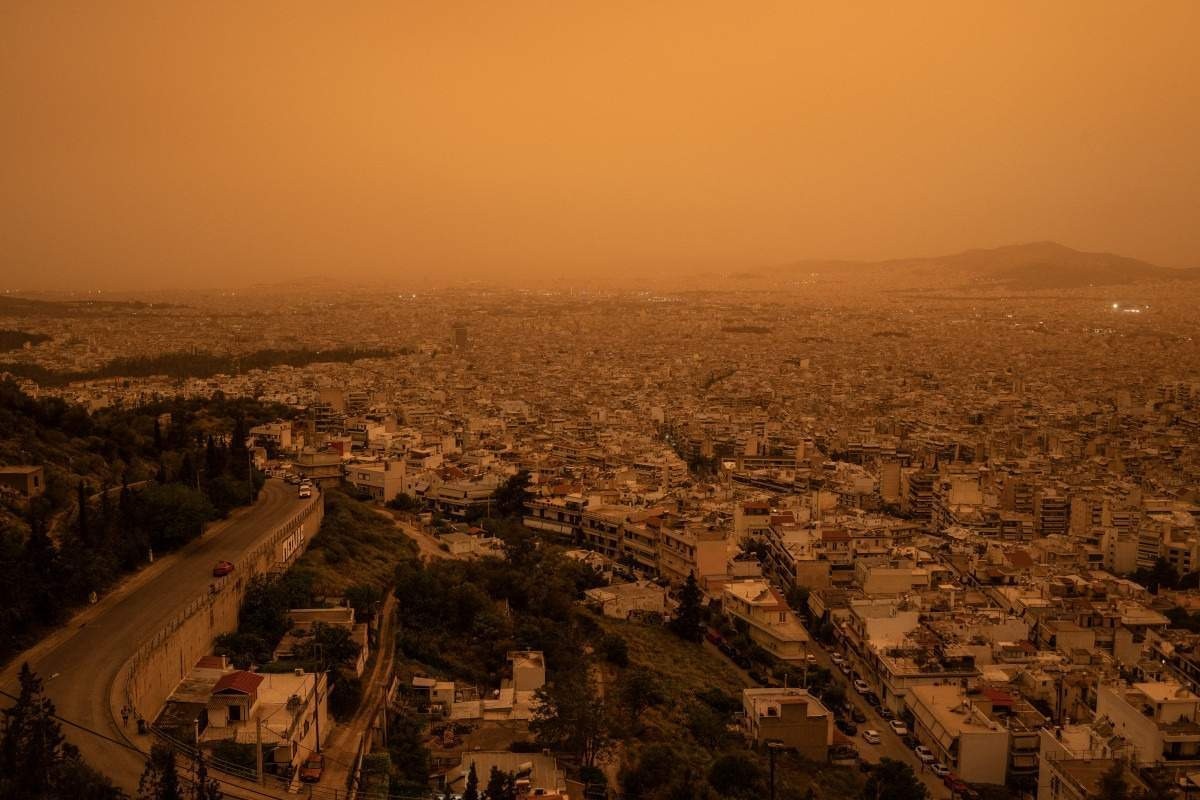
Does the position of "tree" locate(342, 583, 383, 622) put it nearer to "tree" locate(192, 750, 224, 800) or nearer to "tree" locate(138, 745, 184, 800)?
"tree" locate(138, 745, 184, 800)

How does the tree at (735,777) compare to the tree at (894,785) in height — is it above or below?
above

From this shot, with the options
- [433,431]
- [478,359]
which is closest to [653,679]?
[433,431]

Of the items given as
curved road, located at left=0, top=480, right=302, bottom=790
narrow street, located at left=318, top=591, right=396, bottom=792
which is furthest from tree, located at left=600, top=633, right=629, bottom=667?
curved road, located at left=0, top=480, right=302, bottom=790

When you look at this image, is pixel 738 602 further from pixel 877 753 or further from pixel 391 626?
pixel 391 626

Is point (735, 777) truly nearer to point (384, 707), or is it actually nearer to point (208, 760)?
point (384, 707)

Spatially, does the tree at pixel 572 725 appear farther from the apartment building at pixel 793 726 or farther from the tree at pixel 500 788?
the apartment building at pixel 793 726

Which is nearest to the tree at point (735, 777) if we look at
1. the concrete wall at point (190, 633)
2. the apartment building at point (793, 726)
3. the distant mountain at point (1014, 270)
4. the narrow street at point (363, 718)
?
the apartment building at point (793, 726)

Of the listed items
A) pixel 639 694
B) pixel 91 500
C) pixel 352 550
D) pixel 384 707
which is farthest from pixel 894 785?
pixel 91 500
